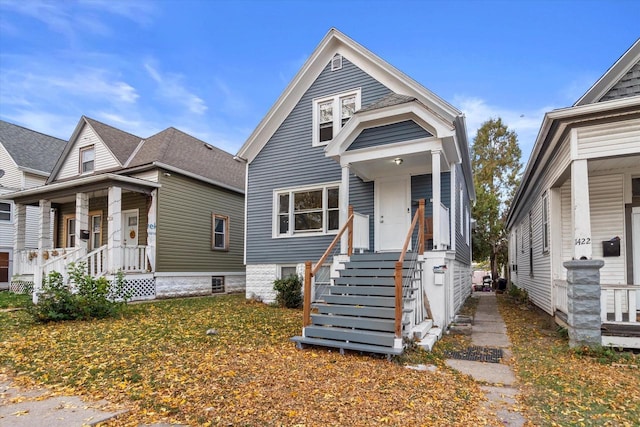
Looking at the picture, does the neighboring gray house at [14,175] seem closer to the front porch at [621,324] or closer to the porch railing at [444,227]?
the porch railing at [444,227]

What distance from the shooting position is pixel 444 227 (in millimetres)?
7723

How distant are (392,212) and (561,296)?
4009 millimetres

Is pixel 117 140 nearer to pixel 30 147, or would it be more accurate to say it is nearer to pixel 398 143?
pixel 30 147

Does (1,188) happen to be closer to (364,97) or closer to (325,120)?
(325,120)

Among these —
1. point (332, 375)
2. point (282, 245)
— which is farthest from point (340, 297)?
point (282, 245)

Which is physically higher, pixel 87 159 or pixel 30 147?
pixel 30 147

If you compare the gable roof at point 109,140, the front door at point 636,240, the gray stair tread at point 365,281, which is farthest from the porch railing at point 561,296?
the gable roof at point 109,140

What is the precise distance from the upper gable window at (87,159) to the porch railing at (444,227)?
44.5 ft

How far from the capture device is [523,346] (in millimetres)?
6184

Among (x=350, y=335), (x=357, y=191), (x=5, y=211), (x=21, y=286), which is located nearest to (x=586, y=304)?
(x=350, y=335)

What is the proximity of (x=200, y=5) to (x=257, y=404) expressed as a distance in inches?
580

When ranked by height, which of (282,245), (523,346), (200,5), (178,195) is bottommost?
(523,346)

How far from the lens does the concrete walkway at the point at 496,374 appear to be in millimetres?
3595

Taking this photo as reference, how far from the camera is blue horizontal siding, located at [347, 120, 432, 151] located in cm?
788
